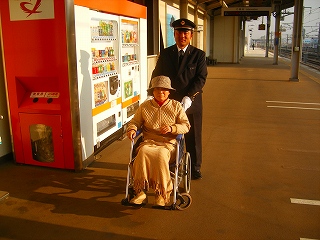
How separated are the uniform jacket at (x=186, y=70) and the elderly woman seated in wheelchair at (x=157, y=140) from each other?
0.35 metres

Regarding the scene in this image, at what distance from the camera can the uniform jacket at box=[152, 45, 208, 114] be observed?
3740 mm

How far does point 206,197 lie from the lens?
3.53 meters

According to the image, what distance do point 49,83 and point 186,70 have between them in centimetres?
165

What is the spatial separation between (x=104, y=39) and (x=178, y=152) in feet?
7.87

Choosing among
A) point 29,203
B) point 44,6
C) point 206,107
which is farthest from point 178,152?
point 206,107

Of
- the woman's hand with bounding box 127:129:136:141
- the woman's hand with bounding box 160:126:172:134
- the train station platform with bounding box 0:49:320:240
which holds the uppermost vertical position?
the woman's hand with bounding box 160:126:172:134

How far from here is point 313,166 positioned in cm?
437

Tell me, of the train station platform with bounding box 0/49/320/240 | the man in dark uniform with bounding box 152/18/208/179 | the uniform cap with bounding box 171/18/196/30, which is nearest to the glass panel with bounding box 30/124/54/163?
the train station platform with bounding box 0/49/320/240

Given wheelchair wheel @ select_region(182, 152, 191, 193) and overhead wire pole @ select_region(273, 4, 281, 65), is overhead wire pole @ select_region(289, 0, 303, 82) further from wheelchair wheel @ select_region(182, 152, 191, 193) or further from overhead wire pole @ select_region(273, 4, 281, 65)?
wheelchair wheel @ select_region(182, 152, 191, 193)

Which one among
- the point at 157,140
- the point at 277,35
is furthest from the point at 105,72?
the point at 277,35

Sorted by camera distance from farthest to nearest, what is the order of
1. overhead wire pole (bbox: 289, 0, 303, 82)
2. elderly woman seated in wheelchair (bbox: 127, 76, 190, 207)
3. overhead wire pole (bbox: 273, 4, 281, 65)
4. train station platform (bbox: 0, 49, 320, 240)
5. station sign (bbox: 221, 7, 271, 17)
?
1. overhead wire pole (bbox: 273, 4, 281, 65)
2. station sign (bbox: 221, 7, 271, 17)
3. overhead wire pole (bbox: 289, 0, 303, 82)
4. elderly woman seated in wheelchair (bbox: 127, 76, 190, 207)
5. train station platform (bbox: 0, 49, 320, 240)

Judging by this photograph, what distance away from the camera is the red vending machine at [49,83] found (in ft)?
12.5

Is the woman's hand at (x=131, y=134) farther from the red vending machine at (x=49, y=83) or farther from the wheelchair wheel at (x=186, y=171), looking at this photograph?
the red vending machine at (x=49, y=83)

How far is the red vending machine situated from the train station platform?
278mm
